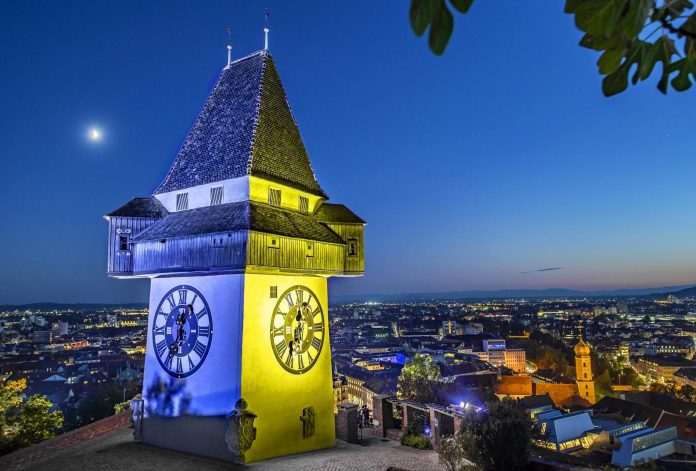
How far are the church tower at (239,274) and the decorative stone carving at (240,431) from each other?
3 centimetres

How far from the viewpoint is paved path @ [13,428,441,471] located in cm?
1320

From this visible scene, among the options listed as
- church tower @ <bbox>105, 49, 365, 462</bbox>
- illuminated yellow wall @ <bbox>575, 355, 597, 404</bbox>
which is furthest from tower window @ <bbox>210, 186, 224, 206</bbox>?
illuminated yellow wall @ <bbox>575, 355, 597, 404</bbox>

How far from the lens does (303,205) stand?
18.0m

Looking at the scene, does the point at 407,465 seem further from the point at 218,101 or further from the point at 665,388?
the point at 665,388

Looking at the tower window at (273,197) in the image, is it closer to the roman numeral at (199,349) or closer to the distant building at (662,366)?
the roman numeral at (199,349)

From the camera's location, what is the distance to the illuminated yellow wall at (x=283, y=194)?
1556 cm

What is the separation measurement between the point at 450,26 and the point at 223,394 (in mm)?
14149

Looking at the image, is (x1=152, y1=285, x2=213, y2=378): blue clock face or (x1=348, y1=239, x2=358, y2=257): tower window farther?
(x1=348, y1=239, x2=358, y2=257): tower window

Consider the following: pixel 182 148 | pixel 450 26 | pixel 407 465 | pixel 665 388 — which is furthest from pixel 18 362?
pixel 665 388

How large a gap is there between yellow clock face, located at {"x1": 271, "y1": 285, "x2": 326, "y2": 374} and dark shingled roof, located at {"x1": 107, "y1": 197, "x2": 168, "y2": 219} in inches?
230

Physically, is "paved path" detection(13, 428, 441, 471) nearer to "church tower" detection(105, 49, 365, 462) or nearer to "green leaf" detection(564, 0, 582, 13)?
"church tower" detection(105, 49, 365, 462)

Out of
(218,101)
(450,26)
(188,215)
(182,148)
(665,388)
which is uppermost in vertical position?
(218,101)

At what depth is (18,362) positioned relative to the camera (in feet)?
214

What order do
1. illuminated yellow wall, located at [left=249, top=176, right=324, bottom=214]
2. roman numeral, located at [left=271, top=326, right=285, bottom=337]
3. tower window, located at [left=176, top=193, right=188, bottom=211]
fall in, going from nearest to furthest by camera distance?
roman numeral, located at [left=271, top=326, right=285, bottom=337] < illuminated yellow wall, located at [left=249, top=176, right=324, bottom=214] < tower window, located at [left=176, top=193, right=188, bottom=211]
